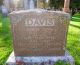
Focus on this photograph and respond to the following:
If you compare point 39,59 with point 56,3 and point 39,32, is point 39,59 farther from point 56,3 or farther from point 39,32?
point 56,3

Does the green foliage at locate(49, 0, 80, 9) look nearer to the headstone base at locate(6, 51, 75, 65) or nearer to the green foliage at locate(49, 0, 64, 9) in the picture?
the green foliage at locate(49, 0, 64, 9)

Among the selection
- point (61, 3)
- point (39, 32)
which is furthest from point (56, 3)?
point (39, 32)

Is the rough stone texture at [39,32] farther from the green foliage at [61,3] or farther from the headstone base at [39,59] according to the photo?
the green foliage at [61,3]

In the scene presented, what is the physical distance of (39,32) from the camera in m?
4.75

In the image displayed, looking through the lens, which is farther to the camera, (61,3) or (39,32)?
(61,3)

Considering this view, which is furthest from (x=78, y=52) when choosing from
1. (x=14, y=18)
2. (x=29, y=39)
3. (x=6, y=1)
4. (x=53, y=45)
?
(x=6, y=1)

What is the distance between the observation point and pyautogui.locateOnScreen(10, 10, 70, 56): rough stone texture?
4.61 m

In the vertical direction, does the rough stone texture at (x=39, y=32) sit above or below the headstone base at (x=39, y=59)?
above

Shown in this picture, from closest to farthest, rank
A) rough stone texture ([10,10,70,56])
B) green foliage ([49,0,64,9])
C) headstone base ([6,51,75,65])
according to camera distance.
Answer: rough stone texture ([10,10,70,56]) < headstone base ([6,51,75,65]) < green foliage ([49,0,64,9])

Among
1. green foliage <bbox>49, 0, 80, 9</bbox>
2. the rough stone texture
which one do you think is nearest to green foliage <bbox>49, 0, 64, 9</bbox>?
green foliage <bbox>49, 0, 80, 9</bbox>

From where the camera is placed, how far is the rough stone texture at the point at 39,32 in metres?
4.61

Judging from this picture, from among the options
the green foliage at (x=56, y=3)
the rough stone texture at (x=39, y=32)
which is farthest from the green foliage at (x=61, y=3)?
the rough stone texture at (x=39, y=32)

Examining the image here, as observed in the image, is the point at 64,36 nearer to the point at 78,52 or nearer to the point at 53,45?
the point at 53,45

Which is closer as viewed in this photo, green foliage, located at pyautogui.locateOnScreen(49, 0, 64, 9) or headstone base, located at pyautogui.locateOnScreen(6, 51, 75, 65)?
headstone base, located at pyautogui.locateOnScreen(6, 51, 75, 65)
